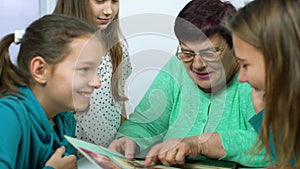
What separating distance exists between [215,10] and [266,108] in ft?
1.34

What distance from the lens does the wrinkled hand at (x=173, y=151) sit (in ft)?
3.81

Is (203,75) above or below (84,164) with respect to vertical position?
above

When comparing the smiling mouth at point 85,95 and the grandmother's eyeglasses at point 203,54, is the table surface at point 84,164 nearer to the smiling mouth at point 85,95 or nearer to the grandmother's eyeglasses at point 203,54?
the smiling mouth at point 85,95

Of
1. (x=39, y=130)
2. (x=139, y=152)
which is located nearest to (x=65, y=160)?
(x=39, y=130)

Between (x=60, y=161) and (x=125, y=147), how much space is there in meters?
0.19

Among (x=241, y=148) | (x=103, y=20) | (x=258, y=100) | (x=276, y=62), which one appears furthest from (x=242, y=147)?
(x=103, y=20)

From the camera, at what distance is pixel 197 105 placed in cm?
134

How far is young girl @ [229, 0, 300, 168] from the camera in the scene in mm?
928

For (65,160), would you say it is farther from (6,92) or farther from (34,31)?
(34,31)

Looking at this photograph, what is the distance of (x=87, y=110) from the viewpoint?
1.21 meters

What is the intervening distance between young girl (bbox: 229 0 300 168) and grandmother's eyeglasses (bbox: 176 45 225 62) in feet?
0.67

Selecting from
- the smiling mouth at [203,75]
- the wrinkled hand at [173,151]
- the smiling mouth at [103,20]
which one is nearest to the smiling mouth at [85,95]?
the wrinkled hand at [173,151]

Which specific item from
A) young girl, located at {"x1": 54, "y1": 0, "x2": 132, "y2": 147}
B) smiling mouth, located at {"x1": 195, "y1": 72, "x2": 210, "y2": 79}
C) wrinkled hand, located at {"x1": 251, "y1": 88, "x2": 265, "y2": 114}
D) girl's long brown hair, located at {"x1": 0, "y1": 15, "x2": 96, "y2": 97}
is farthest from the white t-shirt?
wrinkled hand, located at {"x1": 251, "y1": 88, "x2": 265, "y2": 114}

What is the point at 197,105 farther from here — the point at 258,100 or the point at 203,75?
the point at 258,100
